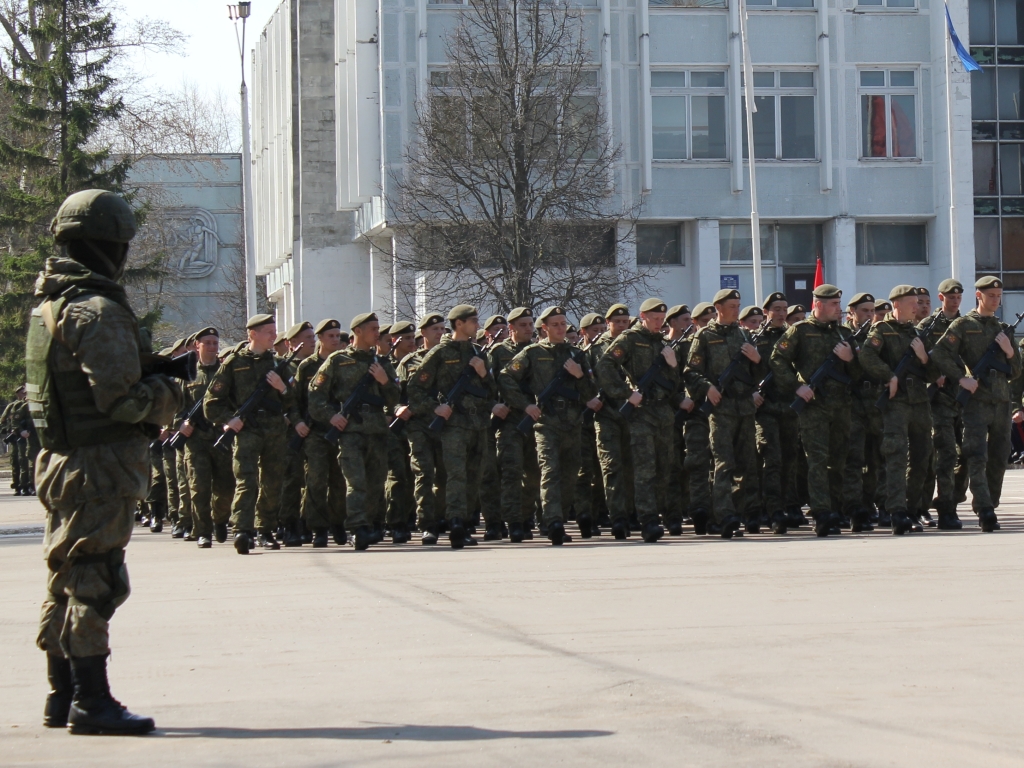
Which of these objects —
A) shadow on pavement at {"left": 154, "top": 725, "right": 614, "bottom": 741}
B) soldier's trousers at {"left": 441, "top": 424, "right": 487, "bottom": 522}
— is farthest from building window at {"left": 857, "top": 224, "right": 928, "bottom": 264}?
shadow on pavement at {"left": 154, "top": 725, "right": 614, "bottom": 741}

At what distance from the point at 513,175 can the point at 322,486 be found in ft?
50.5

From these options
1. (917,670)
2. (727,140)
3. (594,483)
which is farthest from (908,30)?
(917,670)

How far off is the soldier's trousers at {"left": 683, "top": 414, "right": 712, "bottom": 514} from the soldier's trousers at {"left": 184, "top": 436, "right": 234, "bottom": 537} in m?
4.28

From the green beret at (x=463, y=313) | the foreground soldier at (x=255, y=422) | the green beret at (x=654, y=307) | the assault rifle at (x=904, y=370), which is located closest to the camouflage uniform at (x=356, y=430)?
the foreground soldier at (x=255, y=422)

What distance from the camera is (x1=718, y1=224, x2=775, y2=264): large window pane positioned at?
35.9 m

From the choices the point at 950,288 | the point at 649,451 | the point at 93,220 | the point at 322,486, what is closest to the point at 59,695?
the point at 93,220

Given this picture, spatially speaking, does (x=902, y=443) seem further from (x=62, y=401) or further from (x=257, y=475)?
(x=62, y=401)

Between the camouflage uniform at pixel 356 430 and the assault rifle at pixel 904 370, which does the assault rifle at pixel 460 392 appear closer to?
the camouflage uniform at pixel 356 430

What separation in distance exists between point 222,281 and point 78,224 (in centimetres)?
6948

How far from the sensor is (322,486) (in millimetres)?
14141

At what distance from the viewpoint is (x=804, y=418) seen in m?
13.5

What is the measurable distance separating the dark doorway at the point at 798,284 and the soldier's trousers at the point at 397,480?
73.0 ft

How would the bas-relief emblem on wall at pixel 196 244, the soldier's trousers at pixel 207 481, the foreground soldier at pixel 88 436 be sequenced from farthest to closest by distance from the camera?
1. the bas-relief emblem on wall at pixel 196 244
2. the soldier's trousers at pixel 207 481
3. the foreground soldier at pixel 88 436

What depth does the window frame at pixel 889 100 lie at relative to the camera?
35938 millimetres
